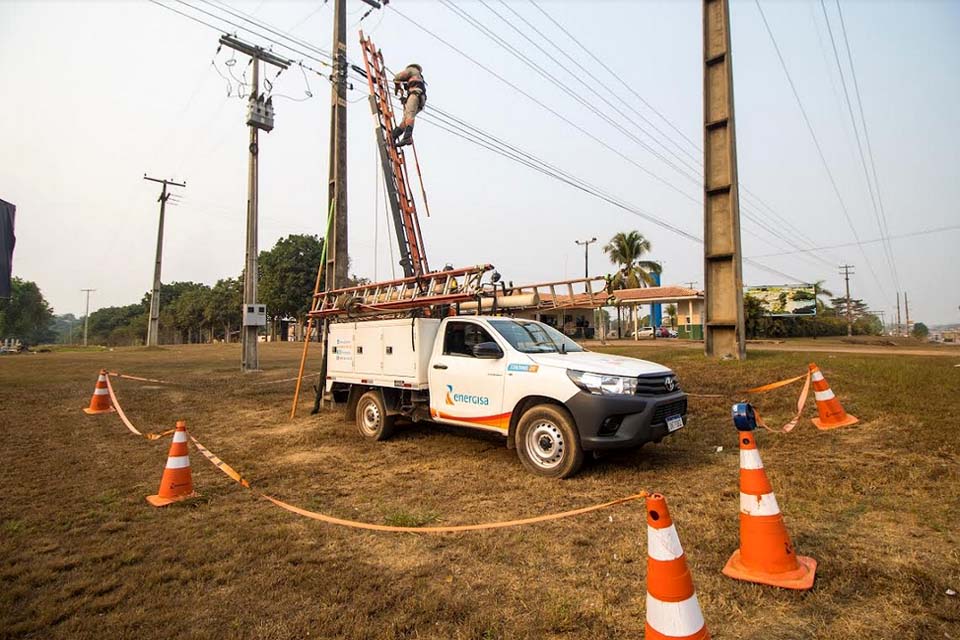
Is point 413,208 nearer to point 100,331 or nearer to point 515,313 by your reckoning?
point 515,313

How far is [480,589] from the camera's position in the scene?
124 inches

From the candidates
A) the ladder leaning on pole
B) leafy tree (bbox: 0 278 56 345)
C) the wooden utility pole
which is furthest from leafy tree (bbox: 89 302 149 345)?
the wooden utility pole

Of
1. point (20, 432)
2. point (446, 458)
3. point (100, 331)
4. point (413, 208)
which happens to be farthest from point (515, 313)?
point (100, 331)

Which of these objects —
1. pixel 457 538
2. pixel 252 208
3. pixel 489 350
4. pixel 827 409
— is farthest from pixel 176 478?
pixel 252 208

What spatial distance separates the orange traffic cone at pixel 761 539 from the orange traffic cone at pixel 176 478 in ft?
15.8

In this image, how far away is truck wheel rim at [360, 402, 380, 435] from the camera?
7798mm

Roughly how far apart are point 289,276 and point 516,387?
45671 mm

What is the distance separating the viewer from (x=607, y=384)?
17.3ft

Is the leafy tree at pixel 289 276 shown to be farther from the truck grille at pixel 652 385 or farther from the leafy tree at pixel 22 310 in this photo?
the truck grille at pixel 652 385

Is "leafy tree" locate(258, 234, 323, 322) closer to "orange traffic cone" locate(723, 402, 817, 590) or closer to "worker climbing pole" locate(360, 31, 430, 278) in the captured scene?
"worker climbing pole" locate(360, 31, 430, 278)

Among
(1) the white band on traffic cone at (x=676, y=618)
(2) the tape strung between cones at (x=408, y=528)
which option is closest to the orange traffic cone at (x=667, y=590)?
(1) the white band on traffic cone at (x=676, y=618)

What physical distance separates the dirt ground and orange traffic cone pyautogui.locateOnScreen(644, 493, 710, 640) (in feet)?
1.88

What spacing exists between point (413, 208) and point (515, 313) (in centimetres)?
651

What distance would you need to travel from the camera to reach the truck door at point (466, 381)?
6062 millimetres
